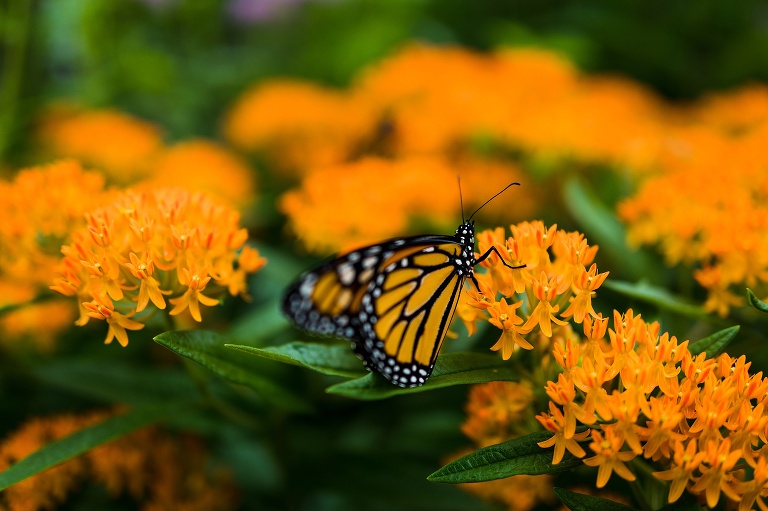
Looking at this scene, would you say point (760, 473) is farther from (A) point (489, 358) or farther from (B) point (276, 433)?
(B) point (276, 433)

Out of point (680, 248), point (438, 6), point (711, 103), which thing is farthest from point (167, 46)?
point (680, 248)

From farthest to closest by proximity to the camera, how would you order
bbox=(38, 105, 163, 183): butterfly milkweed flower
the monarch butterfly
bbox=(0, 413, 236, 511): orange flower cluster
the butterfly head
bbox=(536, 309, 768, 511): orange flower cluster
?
bbox=(38, 105, 163, 183): butterfly milkweed flower
bbox=(0, 413, 236, 511): orange flower cluster
the butterfly head
the monarch butterfly
bbox=(536, 309, 768, 511): orange flower cluster

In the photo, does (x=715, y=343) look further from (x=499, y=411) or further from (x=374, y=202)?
(x=374, y=202)

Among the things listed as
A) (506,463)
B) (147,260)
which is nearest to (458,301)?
(506,463)

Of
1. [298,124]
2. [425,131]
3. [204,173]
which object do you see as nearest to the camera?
[425,131]

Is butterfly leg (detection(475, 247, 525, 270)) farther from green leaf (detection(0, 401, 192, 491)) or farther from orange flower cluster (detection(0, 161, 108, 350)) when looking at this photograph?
orange flower cluster (detection(0, 161, 108, 350))

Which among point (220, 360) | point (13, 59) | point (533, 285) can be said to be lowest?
point (220, 360)

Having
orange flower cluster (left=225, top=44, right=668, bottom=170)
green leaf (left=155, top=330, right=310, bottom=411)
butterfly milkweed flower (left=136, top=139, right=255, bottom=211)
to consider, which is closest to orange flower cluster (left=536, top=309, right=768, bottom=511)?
green leaf (left=155, top=330, right=310, bottom=411)
